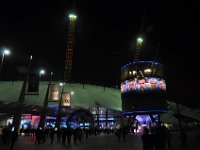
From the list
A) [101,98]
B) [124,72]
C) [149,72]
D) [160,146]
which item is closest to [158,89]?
[149,72]

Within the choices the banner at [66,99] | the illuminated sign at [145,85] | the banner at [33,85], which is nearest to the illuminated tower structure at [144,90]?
the illuminated sign at [145,85]

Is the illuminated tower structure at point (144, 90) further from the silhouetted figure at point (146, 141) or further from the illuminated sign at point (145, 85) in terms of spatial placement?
the silhouetted figure at point (146, 141)

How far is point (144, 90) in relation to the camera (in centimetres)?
9738

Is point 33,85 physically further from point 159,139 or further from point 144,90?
point 144,90

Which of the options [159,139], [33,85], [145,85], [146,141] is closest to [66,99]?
[33,85]

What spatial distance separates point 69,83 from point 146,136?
102212 millimetres

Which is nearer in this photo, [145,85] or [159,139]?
[159,139]

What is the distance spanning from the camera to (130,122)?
376 ft

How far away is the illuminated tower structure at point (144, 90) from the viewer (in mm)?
96875

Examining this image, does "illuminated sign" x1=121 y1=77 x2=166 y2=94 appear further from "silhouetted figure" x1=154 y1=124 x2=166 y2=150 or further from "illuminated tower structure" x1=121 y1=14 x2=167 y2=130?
"silhouetted figure" x1=154 y1=124 x2=166 y2=150

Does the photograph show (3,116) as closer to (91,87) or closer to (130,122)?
(91,87)

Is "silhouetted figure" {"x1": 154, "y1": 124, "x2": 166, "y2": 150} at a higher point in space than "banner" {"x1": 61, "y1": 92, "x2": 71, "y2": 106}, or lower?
lower

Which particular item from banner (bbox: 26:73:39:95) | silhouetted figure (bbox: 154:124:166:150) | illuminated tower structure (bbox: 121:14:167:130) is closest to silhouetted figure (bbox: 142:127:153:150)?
silhouetted figure (bbox: 154:124:166:150)

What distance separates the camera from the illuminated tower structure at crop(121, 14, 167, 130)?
96875mm
